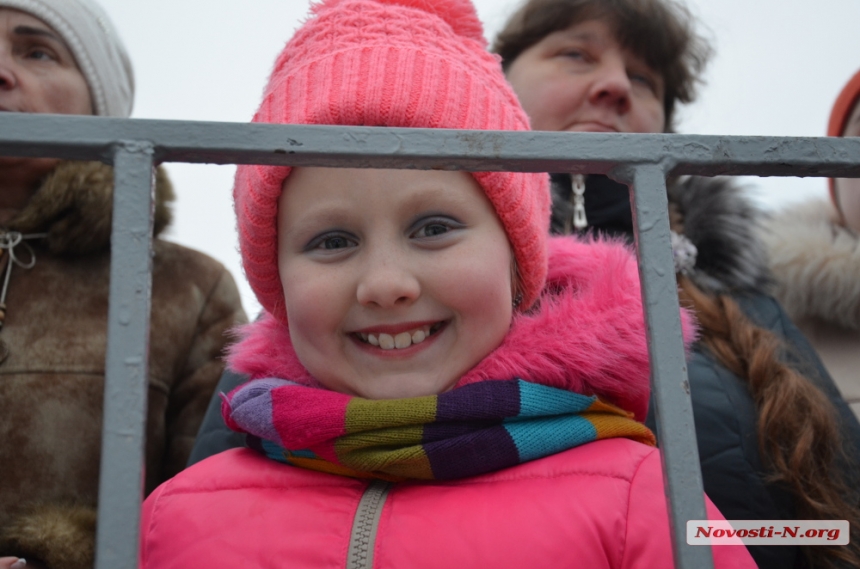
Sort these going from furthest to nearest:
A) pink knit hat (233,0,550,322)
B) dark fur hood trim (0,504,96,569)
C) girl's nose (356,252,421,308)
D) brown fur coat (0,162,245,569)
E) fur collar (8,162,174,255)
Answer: fur collar (8,162,174,255)
brown fur coat (0,162,245,569)
dark fur hood trim (0,504,96,569)
pink knit hat (233,0,550,322)
girl's nose (356,252,421,308)

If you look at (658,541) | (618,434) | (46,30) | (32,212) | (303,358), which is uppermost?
(46,30)

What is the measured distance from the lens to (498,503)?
115 centimetres

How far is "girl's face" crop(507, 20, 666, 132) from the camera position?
210cm

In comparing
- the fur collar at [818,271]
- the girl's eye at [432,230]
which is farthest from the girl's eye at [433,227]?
the fur collar at [818,271]

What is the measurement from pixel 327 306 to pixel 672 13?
1503mm

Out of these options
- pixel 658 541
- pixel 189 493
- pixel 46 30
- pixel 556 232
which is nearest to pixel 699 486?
pixel 658 541

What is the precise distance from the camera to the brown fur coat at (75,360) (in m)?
1.66

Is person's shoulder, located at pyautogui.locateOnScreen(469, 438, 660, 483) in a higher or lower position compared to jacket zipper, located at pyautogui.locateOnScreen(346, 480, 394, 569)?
higher

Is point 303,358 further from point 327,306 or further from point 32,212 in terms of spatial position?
point 32,212

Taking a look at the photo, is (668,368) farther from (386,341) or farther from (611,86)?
(611,86)

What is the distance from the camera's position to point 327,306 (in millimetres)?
1271

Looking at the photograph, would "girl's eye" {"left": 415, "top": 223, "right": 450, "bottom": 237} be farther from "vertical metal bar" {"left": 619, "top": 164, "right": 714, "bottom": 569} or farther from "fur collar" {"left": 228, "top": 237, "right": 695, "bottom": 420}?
"vertical metal bar" {"left": 619, "top": 164, "right": 714, "bottom": 569}

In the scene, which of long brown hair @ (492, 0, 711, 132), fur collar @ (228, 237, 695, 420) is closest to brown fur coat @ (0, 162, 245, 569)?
fur collar @ (228, 237, 695, 420)

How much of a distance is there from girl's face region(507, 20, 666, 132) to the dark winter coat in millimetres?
172
